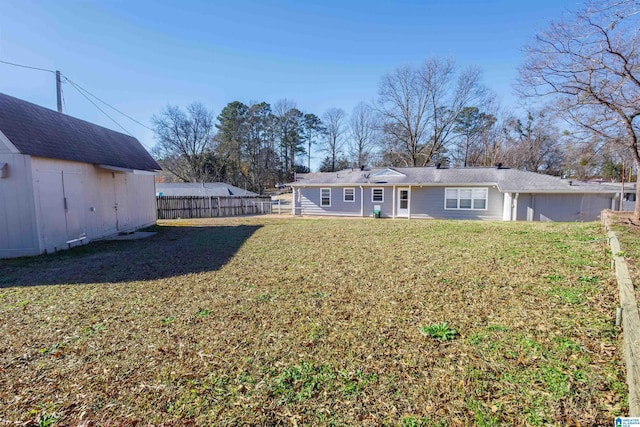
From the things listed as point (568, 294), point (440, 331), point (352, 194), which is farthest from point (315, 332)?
point (352, 194)

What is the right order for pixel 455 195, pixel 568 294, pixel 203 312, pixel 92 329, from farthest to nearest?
pixel 455 195 < pixel 568 294 < pixel 203 312 < pixel 92 329

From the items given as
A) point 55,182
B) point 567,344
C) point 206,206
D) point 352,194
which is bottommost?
point 567,344

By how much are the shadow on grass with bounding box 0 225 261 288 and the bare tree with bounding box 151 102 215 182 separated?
36.0m

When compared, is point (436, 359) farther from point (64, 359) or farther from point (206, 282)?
point (206, 282)

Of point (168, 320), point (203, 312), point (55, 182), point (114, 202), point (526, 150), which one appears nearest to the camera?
point (168, 320)

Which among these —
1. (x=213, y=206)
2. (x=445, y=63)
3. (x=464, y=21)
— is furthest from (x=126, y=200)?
(x=445, y=63)

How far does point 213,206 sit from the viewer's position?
23109 millimetres

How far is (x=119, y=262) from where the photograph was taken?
6930mm

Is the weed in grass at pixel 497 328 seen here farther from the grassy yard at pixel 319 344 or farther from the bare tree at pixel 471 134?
the bare tree at pixel 471 134

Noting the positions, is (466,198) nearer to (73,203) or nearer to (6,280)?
(73,203)

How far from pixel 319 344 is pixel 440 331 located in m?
1.29

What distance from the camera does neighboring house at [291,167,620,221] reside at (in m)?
16.1

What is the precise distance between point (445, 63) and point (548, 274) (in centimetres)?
3164

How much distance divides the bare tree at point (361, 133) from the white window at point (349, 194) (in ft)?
73.3
